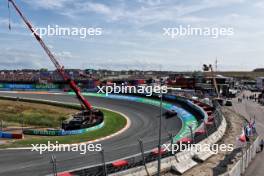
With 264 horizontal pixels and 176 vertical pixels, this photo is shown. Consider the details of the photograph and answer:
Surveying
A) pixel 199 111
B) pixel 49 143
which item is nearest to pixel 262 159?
pixel 49 143

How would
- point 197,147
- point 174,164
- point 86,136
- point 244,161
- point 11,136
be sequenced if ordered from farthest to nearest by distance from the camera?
point 86,136 < point 11,136 < point 244,161 < point 197,147 < point 174,164

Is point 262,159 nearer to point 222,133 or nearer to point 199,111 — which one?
→ point 222,133

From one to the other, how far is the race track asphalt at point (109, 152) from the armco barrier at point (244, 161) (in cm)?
872

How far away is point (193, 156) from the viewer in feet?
79.9

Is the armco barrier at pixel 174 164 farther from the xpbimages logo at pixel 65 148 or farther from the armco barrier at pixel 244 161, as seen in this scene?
the xpbimages logo at pixel 65 148

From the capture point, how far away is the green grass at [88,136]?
35269 mm

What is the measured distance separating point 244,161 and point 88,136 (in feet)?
65.4

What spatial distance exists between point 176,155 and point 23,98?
59729mm

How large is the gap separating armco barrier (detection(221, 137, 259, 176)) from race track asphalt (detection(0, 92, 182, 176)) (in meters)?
8.72

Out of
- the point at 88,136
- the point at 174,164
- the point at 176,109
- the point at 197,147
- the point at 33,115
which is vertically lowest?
the point at 88,136

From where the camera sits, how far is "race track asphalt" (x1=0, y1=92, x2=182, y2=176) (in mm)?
24812

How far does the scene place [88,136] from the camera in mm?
40594

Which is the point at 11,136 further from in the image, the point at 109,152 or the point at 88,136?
the point at 109,152

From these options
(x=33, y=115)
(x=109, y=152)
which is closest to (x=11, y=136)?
(x=109, y=152)
